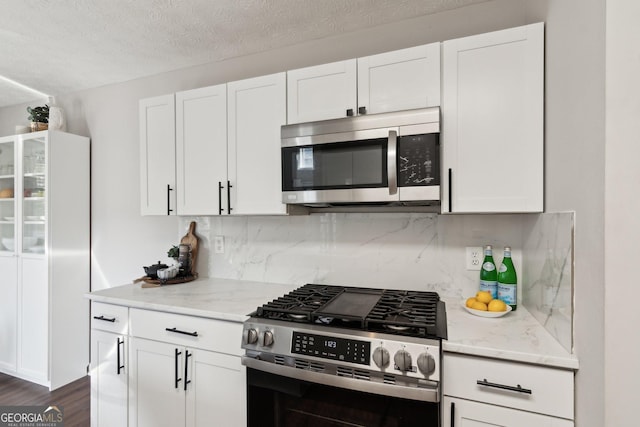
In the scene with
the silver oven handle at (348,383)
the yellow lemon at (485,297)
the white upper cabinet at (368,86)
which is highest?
the white upper cabinet at (368,86)

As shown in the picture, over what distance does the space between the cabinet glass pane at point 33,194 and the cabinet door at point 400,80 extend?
9.56ft

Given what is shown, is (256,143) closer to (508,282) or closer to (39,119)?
(508,282)

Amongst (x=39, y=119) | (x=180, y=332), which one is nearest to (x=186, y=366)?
(x=180, y=332)

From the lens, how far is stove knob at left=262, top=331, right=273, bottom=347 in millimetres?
1377

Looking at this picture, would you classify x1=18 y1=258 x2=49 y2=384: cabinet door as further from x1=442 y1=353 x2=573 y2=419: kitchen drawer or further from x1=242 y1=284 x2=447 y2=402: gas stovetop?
x1=442 y1=353 x2=573 y2=419: kitchen drawer

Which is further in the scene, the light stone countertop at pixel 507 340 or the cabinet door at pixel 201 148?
the cabinet door at pixel 201 148

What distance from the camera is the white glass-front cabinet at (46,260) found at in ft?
8.66

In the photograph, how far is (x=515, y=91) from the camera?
138 centimetres

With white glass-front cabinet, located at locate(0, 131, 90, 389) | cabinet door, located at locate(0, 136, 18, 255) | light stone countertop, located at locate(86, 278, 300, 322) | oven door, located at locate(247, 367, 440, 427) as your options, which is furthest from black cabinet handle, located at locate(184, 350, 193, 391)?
cabinet door, located at locate(0, 136, 18, 255)

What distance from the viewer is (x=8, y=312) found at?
9.50 feet

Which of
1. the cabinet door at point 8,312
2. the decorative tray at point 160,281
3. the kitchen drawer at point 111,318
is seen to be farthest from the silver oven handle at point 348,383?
the cabinet door at point 8,312

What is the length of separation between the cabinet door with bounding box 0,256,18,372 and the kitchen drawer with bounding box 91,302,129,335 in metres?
1.61

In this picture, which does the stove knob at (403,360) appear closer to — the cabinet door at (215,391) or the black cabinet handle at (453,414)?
the black cabinet handle at (453,414)

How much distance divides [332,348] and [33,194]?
3.12m
